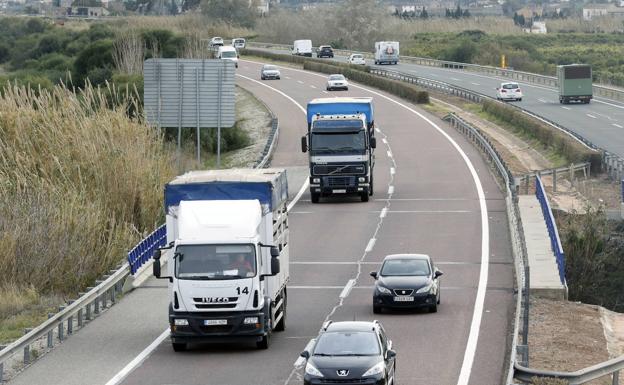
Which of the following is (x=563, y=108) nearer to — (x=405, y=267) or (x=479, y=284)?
(x=479, y=284)

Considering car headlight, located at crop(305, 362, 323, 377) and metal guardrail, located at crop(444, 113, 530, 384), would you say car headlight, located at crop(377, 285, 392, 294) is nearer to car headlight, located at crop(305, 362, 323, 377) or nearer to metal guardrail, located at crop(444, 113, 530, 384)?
metal guardrail, located at crop(444, 113, 530, 384)

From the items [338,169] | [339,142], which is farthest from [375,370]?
[338,169]

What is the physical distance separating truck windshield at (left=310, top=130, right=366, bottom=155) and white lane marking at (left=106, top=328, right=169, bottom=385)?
20429mm

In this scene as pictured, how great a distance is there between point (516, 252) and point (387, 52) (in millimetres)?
92158

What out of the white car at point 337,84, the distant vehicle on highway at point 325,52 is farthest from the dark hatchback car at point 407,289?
the distant vehicle on highway at point 325,52

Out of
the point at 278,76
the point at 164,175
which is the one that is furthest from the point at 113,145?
the point at 278,76

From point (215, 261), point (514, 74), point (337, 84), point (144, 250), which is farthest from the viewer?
point (514, 74)

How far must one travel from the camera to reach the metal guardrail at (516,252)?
2141cm

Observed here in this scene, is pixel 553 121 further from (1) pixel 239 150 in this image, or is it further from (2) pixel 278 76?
(2) pixel 278 76

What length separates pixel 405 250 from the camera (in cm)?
3706

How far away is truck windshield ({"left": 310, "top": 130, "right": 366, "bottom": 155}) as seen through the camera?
45750 mm

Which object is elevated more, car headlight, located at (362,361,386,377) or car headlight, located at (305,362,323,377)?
car headlight, located at (362,361,386,377)

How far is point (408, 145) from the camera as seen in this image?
65.8 metres

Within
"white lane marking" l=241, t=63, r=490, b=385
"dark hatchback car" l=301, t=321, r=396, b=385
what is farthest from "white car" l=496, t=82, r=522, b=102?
"dark hatchback car" l=301, t=321, r=396, b=385
